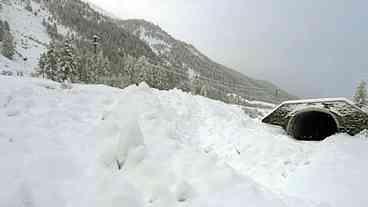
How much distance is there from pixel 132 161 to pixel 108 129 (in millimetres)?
1298

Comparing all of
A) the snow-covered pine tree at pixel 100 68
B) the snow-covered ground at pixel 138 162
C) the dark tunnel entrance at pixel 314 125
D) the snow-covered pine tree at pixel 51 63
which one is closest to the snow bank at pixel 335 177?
the snow-covered ground at pixel 138 162

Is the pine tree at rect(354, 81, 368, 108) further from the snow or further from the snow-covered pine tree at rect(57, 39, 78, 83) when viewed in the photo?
the snow

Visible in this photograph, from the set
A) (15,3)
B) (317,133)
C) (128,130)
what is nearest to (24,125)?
(128,130)

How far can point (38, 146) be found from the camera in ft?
16.2

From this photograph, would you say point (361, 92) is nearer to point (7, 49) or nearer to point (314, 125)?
point (314, 125)

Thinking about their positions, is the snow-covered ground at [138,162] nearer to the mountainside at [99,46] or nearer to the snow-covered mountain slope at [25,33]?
the mountainside at [99,46]

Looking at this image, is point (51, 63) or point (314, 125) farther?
point (51, 63)

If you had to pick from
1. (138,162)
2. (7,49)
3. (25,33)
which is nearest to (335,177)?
(138,162)

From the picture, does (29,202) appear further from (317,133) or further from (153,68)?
(153,68)

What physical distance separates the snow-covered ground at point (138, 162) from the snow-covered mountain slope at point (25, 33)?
56529mm

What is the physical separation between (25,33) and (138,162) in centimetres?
10408

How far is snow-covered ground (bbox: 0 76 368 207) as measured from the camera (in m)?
4.01

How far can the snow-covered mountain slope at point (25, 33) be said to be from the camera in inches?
2493

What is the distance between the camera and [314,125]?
14.8 m
